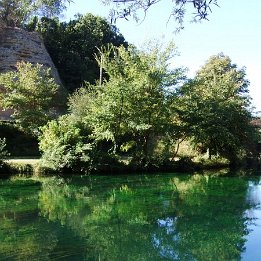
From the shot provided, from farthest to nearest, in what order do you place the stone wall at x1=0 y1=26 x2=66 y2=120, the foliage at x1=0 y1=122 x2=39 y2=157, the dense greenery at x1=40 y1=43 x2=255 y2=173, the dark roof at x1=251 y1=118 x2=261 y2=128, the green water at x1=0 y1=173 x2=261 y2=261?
the stone wall at x1=0 y1=26 x2=66 y2=120, the dark roof at x1=251 y1=118 x2=261 y2=128, the foliage at x1=0 y1=122 x2=39 y2=157, the dense greenery at x1=40 y1=43 x2=255 y2=173, the green water at x1=0 y1=173 x2=261 y2=261

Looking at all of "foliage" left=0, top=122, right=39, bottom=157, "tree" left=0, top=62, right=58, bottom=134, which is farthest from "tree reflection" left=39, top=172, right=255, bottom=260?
"foliage" left=0, top=122, right=39, bottom=157

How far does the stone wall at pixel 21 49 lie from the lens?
120ft

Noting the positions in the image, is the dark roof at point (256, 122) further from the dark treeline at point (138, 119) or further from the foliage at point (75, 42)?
the foliage at point (75, 42)

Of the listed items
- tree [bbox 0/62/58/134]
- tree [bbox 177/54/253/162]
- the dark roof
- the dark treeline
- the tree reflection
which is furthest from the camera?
the dark roof

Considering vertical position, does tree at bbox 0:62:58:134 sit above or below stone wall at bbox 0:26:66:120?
below

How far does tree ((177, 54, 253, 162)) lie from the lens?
879 inches

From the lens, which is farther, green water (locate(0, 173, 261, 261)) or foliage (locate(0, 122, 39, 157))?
foliage (locate(0, 122, 39, 157))

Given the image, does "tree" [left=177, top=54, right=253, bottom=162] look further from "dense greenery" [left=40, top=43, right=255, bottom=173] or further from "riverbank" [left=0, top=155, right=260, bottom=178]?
"riverbank" [left=0, top=155, right=260, bottom=178]

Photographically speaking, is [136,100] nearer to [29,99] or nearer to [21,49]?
[29,99]

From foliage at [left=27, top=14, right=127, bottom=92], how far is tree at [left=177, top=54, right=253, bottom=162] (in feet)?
54.8

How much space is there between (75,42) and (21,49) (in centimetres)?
682

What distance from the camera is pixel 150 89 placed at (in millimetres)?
21781

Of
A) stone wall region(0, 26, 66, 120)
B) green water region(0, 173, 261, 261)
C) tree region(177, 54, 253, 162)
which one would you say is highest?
stone wall region(0, 26, 66, 120)

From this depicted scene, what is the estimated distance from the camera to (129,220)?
1063 centimetres
